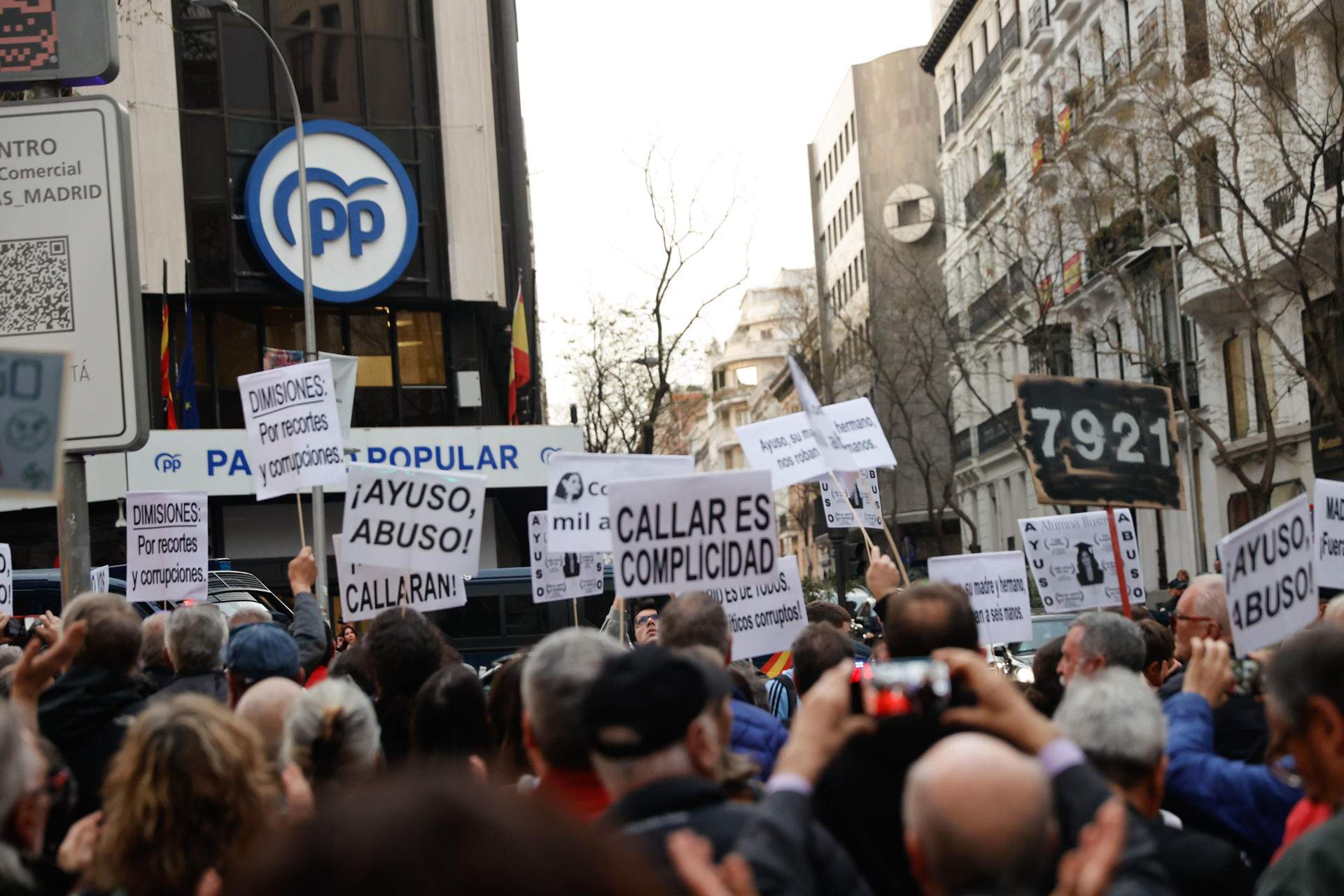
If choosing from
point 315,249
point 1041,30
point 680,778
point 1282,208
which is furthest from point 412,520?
point 1041,30

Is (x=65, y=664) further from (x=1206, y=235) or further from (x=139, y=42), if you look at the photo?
(x=1206, y=235)

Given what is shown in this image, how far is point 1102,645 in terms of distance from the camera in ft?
18.2

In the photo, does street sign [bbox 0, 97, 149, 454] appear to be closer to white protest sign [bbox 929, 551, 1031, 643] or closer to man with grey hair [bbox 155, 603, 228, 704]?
man with grey hair [bbox 155, 603, 228, 704]

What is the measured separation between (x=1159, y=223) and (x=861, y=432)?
16.1m

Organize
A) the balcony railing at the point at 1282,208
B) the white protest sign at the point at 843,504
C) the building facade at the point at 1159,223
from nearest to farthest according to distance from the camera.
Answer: the white protest sign at the point at 843,504 < the building facade at the point at 1159,223 < the balcony railing at the point at 1282,208

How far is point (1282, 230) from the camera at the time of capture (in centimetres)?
2984

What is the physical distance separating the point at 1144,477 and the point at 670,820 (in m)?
6.22

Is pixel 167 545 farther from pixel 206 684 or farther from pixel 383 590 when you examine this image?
pixel 206 684

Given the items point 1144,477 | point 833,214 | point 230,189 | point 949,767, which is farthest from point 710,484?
point 833,214

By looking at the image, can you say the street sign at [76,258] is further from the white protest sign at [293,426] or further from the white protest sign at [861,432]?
the white protest sign at [861,432]

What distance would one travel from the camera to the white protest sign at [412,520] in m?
9.74

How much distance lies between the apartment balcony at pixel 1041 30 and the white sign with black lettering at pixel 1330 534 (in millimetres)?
37636

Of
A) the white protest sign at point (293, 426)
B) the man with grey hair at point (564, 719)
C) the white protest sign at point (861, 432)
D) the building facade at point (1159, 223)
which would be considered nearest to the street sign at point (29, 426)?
the man with grey hair at point (564, 719)

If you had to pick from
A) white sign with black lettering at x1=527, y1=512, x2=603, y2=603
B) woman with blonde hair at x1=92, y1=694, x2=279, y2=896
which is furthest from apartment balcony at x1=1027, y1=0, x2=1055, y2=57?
woman with blonde hair at x1=92, y1=694, x2=279, y2=896
